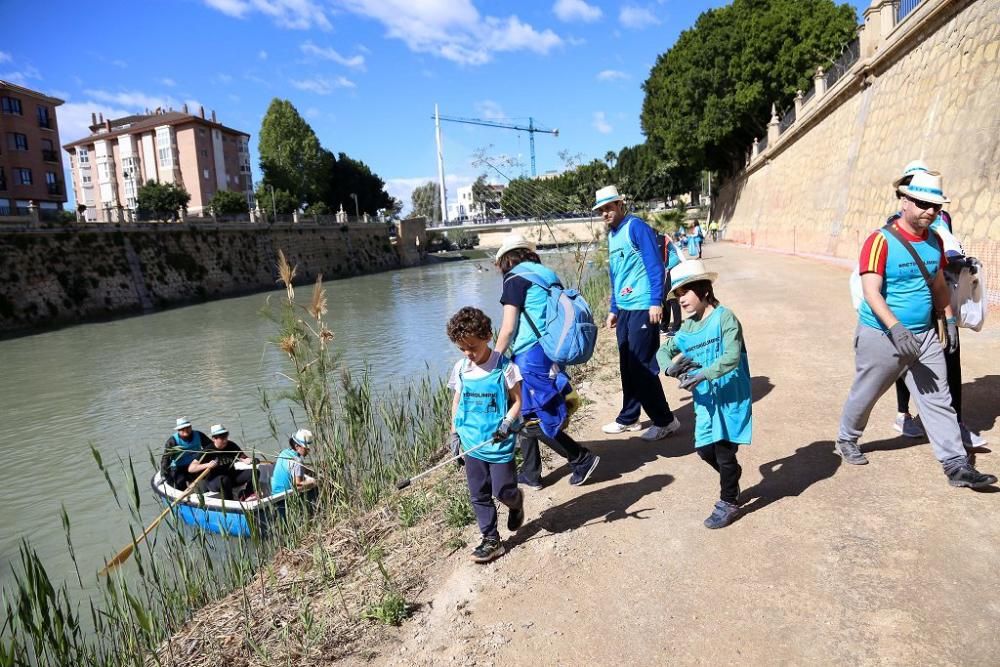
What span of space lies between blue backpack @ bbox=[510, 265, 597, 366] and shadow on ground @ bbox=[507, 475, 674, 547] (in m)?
0.86

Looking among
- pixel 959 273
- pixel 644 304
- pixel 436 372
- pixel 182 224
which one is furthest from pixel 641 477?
pixel 182 224

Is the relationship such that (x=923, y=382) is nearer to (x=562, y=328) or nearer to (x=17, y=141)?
(x=562, y=328)

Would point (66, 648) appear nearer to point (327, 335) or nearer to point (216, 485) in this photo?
point (327, 335)

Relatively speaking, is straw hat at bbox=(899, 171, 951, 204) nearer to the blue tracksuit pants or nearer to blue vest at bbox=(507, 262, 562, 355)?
the blue tracksuit pants

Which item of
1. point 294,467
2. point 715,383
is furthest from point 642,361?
point 294,467

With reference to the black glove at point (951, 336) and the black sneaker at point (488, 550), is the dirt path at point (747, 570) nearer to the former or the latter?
the black sneaker at point (488, 550)

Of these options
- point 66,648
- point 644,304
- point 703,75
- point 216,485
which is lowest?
point 216,485

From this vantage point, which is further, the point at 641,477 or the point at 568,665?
the point at 641,477

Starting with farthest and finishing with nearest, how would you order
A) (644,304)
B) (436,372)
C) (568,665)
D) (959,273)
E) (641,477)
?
(436,372) < (644,304) < (641,477) < (959,273) < (568,665)

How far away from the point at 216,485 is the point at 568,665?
235 inches

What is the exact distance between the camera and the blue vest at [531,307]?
4020mm

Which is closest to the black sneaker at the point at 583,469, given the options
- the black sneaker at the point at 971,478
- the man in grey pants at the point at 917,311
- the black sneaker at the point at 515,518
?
the black sneaker at the point at 515,518

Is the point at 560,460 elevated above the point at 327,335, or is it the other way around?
the point at 327,335

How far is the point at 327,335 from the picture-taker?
17.2 ft
